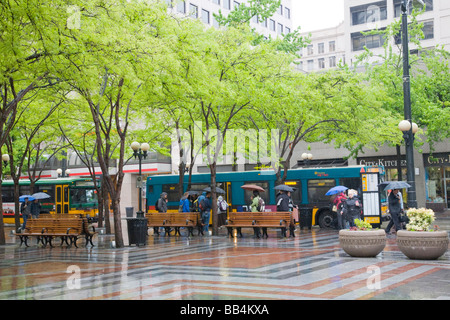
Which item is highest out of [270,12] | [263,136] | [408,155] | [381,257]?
[270,12]

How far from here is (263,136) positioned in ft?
91.0

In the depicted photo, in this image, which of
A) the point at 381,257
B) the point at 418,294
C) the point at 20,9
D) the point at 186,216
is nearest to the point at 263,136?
the point at 186,216

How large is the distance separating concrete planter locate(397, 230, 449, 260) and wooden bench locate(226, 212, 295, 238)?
7.80m

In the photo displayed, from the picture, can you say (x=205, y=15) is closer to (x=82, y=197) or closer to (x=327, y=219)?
(x=82, y=197)

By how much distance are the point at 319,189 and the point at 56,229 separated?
1352 cm

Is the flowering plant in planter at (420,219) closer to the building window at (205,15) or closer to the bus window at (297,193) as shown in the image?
the bus window at (297,193)

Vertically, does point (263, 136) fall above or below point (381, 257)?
above

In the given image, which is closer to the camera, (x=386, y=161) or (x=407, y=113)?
(x=407, y=113)

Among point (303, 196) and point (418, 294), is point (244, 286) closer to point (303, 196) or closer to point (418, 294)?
point (418, 294)

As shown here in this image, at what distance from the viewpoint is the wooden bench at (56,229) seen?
725 inches

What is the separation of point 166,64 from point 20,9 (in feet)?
16.0

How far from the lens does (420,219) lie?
12.0 m

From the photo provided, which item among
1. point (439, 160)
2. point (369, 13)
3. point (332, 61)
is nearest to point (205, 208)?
point (439, 160)

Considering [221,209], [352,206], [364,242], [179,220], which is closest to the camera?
[364,242]
